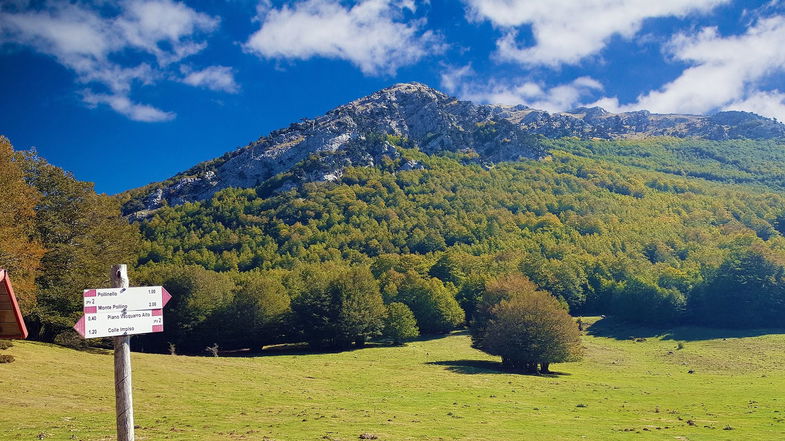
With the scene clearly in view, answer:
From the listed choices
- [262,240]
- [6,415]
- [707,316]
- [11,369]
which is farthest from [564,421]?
[262,240]

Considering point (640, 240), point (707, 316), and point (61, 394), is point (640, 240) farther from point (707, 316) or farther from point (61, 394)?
point (61, 394)

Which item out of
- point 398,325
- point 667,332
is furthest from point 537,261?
point 398,325

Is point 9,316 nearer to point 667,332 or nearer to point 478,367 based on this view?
point 478,367

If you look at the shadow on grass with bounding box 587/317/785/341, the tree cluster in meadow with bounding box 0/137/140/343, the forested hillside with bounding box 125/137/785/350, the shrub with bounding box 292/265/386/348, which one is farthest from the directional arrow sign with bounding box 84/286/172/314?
the shadow on grass with bounding box 587/317/785/341

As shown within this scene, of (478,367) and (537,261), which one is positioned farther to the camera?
(537,261)

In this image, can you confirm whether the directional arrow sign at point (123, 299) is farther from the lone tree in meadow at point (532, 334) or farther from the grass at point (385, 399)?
the lone tree in meadow at point (532, 334)

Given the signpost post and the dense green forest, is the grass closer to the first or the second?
the signpost post

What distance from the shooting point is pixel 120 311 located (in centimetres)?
1119

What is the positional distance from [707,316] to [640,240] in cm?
7396

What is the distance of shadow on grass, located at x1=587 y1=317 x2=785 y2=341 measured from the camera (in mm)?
97250

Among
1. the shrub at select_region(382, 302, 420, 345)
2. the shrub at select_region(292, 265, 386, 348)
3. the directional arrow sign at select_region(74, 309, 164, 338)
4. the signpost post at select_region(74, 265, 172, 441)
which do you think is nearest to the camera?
the directional arrow sign at select_region(74, 309, 164, 338)

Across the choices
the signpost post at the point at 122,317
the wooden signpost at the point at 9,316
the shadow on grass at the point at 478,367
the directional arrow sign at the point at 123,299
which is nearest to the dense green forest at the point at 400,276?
the shadow on grass at the point at 478,367

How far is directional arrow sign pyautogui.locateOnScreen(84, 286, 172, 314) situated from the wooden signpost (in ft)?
4.72

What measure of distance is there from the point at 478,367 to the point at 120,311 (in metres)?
60.4
